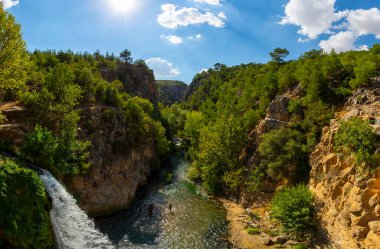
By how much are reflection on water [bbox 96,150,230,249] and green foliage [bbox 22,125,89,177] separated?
7.70m

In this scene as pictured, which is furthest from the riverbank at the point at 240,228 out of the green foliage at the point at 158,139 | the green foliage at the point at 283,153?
the green foliage at the point at 158,139

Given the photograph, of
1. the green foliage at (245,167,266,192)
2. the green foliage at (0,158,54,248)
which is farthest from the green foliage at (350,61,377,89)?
the green foliage at (0,158,54,248)

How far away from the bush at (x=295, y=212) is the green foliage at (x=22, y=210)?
22.6 m

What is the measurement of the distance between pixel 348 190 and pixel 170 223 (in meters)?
19.9

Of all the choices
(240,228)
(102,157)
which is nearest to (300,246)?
(240,228)

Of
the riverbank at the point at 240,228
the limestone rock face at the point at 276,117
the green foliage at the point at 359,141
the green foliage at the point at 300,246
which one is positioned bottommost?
the riverbank at the point at 240,228

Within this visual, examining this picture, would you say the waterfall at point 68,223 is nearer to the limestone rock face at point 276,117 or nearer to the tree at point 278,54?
the limestone rock face at point 276,117

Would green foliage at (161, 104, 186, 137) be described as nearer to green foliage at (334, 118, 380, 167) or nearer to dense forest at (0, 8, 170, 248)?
dense forest at (0, 8, 170, 248)

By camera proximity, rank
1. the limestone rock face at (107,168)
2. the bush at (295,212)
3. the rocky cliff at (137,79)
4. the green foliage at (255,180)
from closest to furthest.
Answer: the bush at (295,212), the limestone rock face at (107,168), the green foliage at (255,180), the rocky cliff at (137,79)

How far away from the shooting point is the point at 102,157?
137 feet

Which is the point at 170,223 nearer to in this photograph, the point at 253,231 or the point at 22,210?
the point at 253,231

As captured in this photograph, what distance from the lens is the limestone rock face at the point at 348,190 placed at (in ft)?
92.2

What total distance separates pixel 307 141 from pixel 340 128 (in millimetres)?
6816

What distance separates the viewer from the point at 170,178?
57312 millimetres
